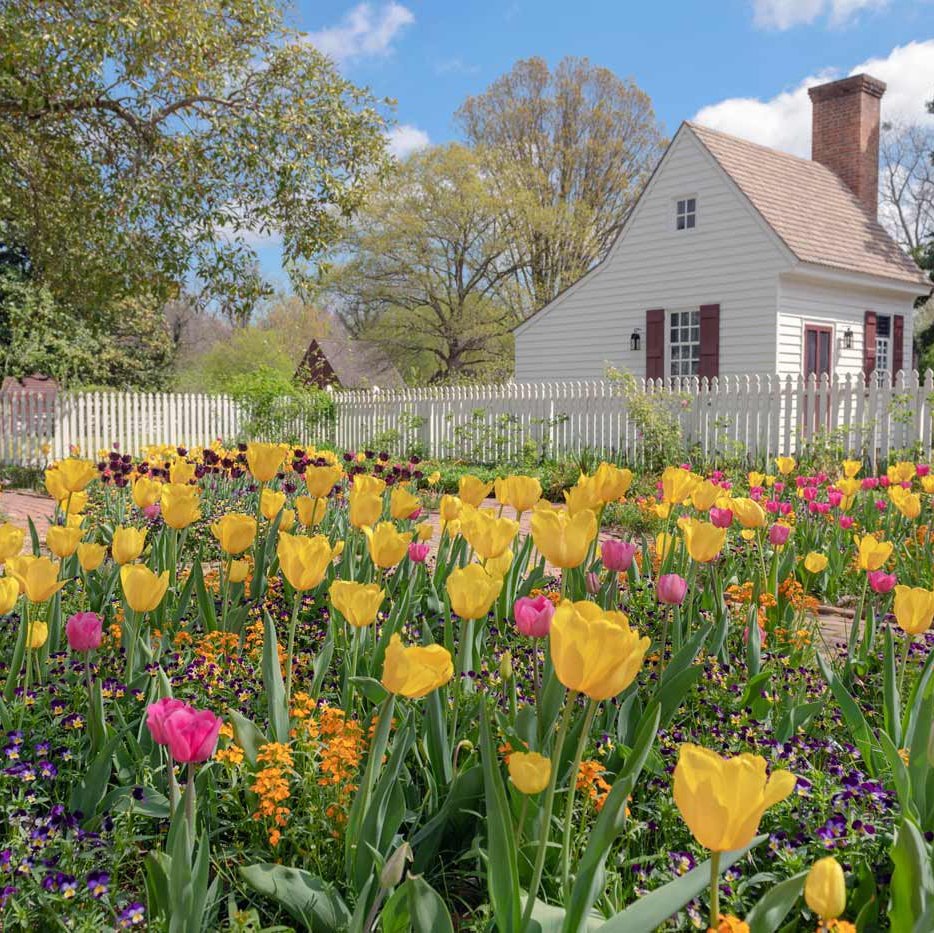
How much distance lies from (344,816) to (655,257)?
17081mm

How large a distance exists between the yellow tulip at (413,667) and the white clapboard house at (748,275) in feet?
48.3

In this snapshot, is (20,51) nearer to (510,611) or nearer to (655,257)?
(510,611)

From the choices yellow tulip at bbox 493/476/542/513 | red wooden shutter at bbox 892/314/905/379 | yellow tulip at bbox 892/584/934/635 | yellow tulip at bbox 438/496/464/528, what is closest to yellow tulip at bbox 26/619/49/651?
yellow tulip at bbox 438/496/464/528

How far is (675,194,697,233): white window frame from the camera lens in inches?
672

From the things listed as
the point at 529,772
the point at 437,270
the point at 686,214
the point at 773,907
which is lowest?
the point at 773,907

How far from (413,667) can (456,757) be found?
2.44ft

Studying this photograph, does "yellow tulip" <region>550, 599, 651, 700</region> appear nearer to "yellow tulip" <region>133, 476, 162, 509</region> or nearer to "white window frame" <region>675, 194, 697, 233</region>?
"yellow tulip" <region>133, 476, 162, 509</region>

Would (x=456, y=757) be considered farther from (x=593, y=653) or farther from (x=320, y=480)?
(x=320, y=480)

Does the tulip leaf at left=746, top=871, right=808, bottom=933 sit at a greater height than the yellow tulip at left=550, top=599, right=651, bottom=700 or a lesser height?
lesser

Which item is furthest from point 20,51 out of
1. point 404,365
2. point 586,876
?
point 404,365

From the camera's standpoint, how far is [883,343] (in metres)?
18.5

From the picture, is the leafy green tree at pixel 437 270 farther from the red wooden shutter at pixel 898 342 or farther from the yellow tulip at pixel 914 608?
the yellow tulip at pixel 914 608

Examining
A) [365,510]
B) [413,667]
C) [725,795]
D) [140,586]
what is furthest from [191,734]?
[365,510]

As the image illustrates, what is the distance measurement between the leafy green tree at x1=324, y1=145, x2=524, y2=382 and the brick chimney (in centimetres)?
1346
